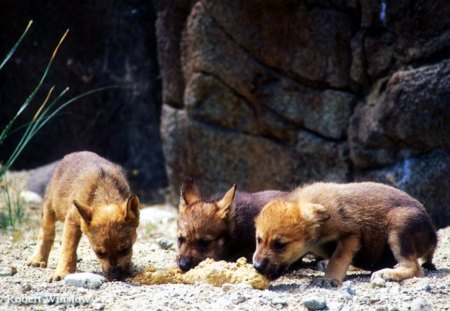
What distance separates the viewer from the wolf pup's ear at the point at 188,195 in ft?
23.9

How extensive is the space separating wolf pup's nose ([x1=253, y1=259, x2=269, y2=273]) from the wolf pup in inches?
26.5

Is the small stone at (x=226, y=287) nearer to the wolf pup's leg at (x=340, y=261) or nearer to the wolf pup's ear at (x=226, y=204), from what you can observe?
the wolf pup's leg at (x=340, y=261)

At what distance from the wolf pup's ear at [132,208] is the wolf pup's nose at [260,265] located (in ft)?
3.65

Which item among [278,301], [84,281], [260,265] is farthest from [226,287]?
[84,281]

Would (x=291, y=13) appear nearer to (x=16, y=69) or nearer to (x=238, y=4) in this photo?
(x=238, y=4)

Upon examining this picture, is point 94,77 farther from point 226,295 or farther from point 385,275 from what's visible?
point 226,295

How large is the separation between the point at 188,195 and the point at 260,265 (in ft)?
4.72

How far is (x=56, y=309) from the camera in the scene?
512cm

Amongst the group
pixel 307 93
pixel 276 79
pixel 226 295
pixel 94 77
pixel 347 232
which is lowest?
pixel 226 295

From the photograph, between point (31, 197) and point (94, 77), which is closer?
point (31, 197)

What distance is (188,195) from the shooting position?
7383mm

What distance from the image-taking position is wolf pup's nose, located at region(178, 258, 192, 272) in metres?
6.58

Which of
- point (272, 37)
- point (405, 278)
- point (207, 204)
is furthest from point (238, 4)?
point (405, 278)

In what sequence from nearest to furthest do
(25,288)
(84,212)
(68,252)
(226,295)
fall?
1. (226,295)
2. (25,288)
3. (84,212)
4. (68,252)
